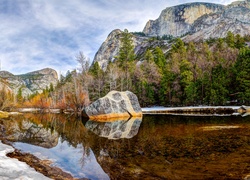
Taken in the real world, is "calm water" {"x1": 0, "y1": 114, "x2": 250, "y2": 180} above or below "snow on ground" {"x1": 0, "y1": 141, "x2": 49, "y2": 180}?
below

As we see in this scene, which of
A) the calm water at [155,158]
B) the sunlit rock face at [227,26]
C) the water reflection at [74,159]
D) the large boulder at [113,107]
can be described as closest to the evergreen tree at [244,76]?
the large boulder at [113,107]

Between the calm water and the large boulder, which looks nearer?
the calm water

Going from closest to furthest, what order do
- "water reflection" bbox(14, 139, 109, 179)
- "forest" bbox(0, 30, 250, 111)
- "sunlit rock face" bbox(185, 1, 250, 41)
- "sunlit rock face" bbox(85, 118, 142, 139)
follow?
"water reflection" bbox(14, 139, 109, 179) → "sunlit rock face" bbox(85, 118, 142, 139) → "forest" bbox(0, 30, 250, 111) → "sunlit rock face" bbox(185, 1, 250, 41)

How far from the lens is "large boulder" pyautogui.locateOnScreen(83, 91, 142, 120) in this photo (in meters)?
31.1

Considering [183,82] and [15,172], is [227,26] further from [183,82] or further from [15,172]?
[15,172]

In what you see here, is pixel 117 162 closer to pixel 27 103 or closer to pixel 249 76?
pixel 249 76

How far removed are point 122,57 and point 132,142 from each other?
60.6 meters

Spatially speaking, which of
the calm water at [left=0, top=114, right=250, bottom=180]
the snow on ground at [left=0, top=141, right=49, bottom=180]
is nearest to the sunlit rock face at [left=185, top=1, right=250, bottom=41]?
the calm water at [left=0, top=114, right=250, bottom=180]

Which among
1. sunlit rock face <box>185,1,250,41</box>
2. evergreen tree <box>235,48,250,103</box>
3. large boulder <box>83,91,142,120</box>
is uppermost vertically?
sunlit rock face <box>185,1,250,41</box>

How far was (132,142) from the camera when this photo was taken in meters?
13.4

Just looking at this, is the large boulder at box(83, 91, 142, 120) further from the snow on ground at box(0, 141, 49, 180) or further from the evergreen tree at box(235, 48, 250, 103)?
the snow on ground at box(0, 141, 49, 180)

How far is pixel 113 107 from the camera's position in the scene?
104 feet

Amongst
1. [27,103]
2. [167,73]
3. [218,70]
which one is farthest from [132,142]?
[27,103]

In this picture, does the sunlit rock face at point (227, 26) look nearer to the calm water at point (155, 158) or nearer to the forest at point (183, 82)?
the forest at point (183, 82)
